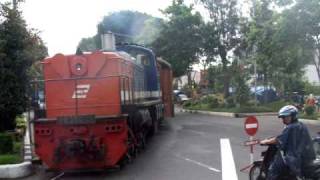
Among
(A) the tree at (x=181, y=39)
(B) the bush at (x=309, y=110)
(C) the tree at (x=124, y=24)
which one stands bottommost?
(B) the bush at (x=309, y=110)

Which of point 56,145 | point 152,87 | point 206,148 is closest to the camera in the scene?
point 56,145

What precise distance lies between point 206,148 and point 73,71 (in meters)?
5.28

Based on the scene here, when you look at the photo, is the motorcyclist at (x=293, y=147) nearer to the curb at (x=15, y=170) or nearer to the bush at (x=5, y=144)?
the curb at (x=15, y=170)

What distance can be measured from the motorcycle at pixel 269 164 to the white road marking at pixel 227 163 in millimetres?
2035

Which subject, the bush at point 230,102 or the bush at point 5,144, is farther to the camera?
the bush at point 230,102

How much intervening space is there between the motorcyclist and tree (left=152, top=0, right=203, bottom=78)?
122ft

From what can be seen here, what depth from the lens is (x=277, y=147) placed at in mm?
9461

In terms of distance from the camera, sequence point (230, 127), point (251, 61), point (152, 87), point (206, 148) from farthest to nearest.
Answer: point (251, 61)
point (230, 127)
point (152, 87)
point (206, 148)

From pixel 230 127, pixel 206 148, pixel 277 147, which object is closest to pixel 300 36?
pixel 230 127

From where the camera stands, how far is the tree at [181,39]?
4653 cm

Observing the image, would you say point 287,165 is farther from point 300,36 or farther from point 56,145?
point 300,36

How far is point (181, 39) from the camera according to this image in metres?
46.9

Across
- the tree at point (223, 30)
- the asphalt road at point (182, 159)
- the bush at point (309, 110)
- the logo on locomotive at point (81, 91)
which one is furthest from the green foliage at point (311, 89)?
the logo on locomotive at point (81, 91)

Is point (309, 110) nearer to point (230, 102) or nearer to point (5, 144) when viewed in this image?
point (230, 102)
